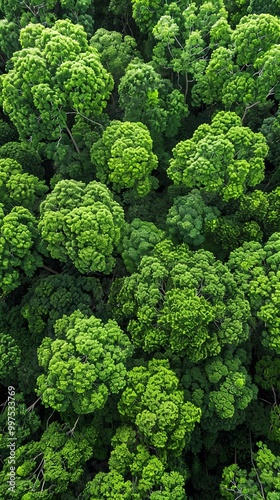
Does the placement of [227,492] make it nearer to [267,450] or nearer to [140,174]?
[267,450]

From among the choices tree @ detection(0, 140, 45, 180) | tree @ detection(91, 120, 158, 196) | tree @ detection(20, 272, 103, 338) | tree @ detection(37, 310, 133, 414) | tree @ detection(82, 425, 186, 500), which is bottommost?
tree @ detection(82, 425, 186, 500)

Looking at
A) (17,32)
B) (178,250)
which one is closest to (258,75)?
(178,250)

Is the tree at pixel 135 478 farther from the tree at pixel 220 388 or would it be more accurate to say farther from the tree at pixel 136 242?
the tree at pixel 136 242

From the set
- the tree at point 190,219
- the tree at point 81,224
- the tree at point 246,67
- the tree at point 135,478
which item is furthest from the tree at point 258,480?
the tree at point 246,67

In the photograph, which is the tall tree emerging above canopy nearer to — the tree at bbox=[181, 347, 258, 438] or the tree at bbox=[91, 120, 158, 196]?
the tree at bbox=[91, 120, 158, 196]

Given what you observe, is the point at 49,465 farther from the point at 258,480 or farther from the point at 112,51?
the point at 112,51

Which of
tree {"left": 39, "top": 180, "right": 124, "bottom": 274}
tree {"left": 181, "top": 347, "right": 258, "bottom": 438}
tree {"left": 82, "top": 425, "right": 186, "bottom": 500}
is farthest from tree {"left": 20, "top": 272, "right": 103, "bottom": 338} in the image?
tree {"left": 82, "top": 425, "right": 186, "bottom": 500}

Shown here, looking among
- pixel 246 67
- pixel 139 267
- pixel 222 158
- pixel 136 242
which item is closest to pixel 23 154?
pixel 136 242
